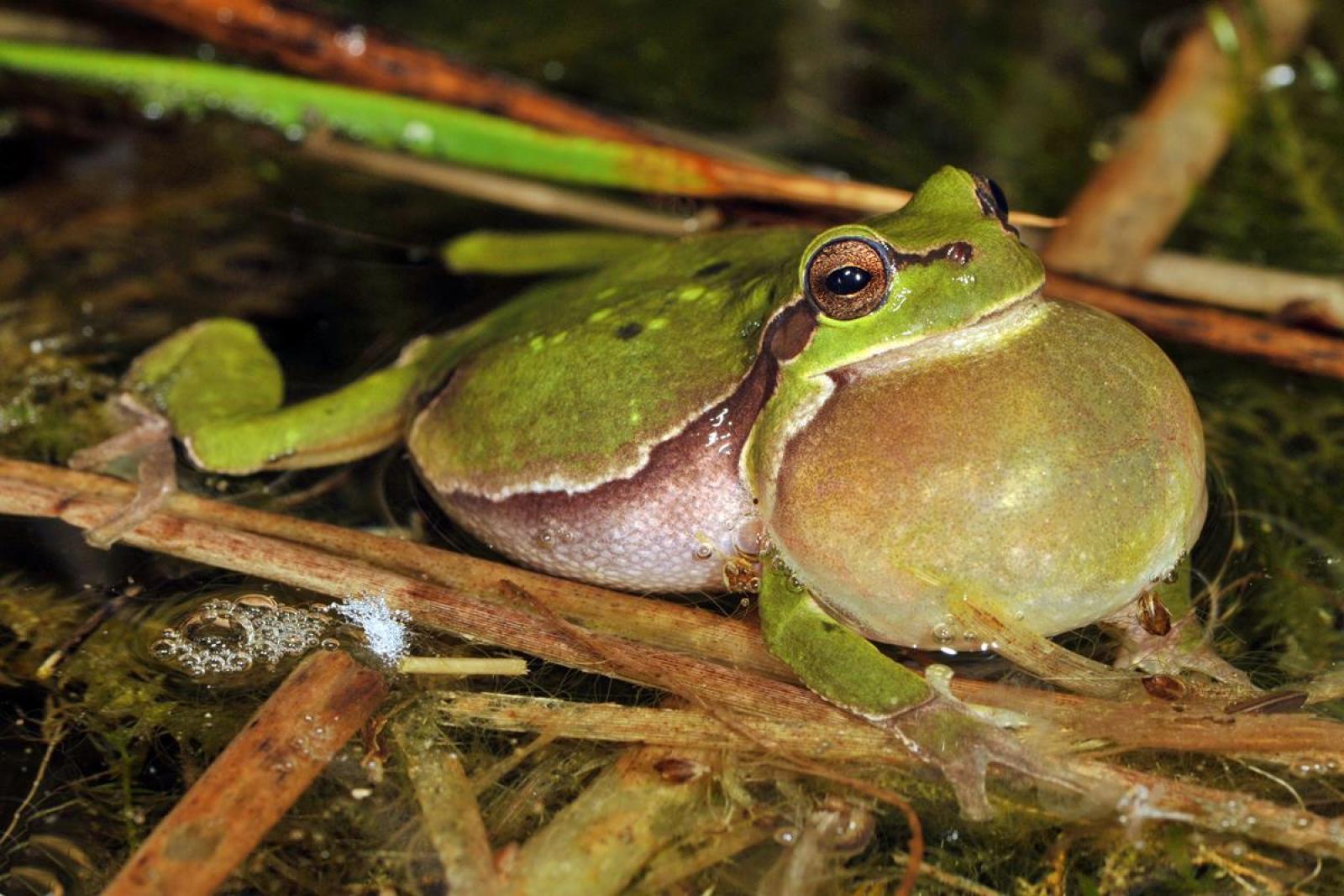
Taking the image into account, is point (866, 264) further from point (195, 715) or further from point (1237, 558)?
point (195, 715)

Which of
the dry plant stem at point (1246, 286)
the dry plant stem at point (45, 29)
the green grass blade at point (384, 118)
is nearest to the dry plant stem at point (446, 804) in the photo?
the green grass blade at point (384, 118)

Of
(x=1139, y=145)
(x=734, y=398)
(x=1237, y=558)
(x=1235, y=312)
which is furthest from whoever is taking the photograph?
(x=1139, y=145)

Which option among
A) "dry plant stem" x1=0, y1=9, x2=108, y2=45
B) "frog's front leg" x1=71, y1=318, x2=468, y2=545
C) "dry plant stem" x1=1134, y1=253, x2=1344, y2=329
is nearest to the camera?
"frog's front leg" x1=71, y1=318, x2=468, y2=545

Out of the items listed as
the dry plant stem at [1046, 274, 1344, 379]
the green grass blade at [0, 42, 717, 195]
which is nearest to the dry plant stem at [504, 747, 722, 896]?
the dry plant stem at [1046, 274, 1344, 379]

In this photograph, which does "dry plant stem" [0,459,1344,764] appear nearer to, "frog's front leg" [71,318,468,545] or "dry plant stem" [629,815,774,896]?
"frog's front leg" [71,318,468,545]

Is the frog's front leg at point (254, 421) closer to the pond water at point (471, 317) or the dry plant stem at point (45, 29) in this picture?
the pond water at point (471, 317)

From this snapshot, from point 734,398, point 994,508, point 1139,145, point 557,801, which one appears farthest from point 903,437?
point 1139,145

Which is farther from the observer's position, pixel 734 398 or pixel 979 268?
pixel 734 398
